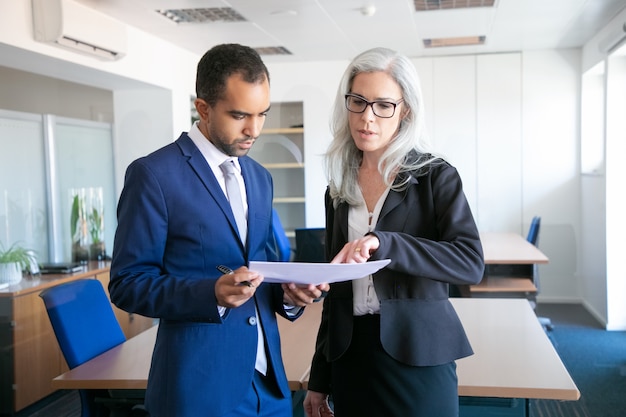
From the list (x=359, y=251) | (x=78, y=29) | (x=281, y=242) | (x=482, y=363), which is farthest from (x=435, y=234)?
(x=78, y=29)

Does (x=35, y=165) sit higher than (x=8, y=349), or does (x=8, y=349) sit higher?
(x=35, y=165)

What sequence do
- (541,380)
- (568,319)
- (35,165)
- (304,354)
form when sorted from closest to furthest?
(541,380) → (304,354) → (35,165) → (568,319)

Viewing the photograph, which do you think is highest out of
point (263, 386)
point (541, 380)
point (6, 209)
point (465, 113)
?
point (465, 113)

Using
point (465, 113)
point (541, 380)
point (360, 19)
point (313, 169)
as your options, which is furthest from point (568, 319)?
point (541, 380)

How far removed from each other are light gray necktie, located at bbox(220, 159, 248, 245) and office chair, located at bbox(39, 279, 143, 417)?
48.5 inches

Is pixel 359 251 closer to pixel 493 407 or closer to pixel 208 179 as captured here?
pixel 208 179

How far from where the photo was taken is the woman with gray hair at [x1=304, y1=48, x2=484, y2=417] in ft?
5.32

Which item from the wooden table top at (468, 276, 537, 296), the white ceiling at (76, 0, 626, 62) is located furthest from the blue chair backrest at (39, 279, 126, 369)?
the wooden table top at (468, 276, 537, 296)

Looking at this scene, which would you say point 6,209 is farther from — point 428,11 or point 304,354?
point 428,11

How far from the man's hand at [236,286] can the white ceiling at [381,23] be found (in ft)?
12.0

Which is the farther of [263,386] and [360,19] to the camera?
[360,19]

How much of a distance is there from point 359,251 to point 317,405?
646 mm

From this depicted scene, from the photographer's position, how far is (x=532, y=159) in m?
4.80

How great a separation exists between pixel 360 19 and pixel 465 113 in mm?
1090
